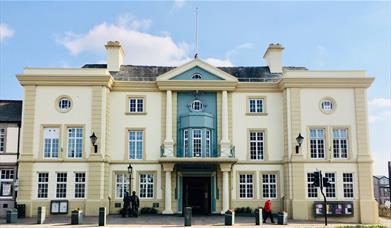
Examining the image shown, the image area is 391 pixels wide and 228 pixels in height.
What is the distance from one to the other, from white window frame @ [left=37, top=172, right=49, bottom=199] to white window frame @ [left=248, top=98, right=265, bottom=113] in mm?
14228

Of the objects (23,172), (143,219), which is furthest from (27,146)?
(143,219)

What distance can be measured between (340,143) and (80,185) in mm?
17190

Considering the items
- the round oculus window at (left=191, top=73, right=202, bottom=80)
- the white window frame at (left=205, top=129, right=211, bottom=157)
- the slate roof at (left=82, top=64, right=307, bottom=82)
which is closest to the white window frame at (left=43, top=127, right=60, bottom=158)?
the slate roof at (left=82, top=64, right=307, bottom=82)

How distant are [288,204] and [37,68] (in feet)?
61.0

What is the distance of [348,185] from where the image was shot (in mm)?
29828

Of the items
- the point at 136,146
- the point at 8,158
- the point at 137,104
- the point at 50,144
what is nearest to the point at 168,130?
the point at 136,146

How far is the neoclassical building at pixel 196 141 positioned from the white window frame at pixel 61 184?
0.21 feet

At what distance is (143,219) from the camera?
87.2 ft

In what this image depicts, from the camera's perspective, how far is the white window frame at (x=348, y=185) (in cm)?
2972

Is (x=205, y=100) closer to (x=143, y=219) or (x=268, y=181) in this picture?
(x=268, y=181)

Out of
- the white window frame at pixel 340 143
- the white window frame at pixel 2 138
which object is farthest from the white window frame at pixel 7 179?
the white window frame at pixel 340 143

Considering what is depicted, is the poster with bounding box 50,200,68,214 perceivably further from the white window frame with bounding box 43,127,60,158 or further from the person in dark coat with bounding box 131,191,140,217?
the person in dark coat with bounding box 131,191,140,217

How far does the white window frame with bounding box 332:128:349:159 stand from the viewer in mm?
30219

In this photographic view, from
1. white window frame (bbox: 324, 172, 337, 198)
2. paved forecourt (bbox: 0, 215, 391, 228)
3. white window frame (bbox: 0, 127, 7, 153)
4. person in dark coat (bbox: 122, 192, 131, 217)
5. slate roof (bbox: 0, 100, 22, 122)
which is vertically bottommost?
paved forecourt (bbox: 0, 215, 391, 228)
